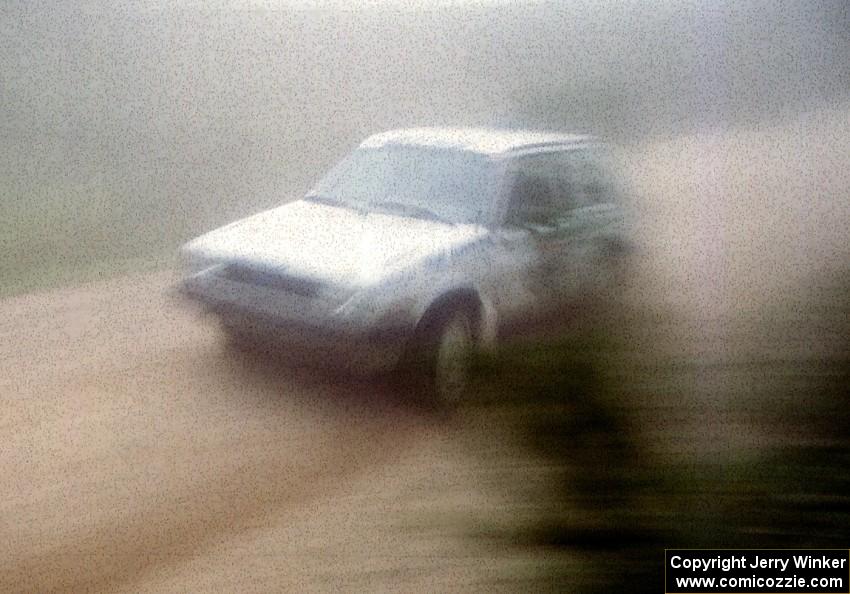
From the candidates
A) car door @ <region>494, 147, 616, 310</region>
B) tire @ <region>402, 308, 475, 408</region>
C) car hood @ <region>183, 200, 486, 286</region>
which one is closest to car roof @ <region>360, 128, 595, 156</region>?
car door @ <region>494, 147, 616, 310</region>

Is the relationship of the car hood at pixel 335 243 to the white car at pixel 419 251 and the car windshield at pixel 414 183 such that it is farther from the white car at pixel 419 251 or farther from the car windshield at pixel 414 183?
the car windshield at pixel 414 183

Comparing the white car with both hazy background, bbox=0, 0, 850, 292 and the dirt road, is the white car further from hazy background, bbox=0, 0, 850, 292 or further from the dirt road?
hazy background, bbox=0, 0, 850, 292

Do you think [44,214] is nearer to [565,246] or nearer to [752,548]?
[565,246]

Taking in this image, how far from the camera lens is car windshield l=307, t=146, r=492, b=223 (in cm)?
562

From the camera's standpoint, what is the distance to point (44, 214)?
8312mm

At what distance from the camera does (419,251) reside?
16.8 ft

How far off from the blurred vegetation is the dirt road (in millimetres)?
300

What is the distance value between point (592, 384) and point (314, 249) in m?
2.09

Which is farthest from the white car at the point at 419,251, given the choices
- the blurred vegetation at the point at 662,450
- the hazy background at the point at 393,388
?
the blurred vegetation at the point at 662,450

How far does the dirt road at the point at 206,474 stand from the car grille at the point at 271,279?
54cm

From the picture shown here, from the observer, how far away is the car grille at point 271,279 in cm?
489

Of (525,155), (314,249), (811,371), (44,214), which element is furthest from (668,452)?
(44,214)

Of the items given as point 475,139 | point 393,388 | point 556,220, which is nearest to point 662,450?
point 393,388

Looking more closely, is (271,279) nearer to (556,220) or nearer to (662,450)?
(556,220)
